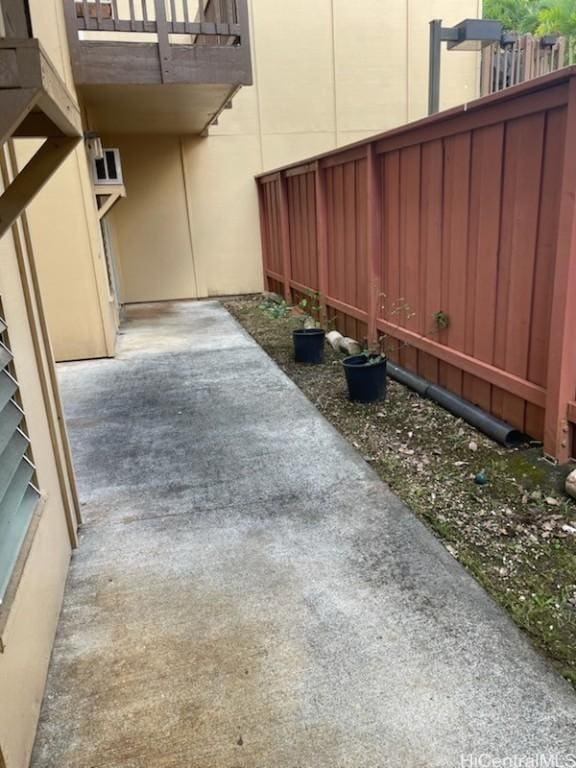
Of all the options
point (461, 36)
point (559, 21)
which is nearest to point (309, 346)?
point (461, 36)

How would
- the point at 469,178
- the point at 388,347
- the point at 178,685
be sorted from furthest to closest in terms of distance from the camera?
the point at 388,347 < the point at 469,178 < the point at 178,685

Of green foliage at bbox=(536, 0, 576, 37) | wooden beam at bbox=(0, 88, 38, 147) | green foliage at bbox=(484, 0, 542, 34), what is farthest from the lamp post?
green foliage at bbox=(484, 0, 542, 34)

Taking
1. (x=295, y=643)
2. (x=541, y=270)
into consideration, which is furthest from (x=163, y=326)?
(x=295, y=643)

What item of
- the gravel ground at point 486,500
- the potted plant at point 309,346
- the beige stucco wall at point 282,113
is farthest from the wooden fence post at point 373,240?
the beige stucco wall at point 282,113

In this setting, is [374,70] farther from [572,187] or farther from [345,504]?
[345,504]

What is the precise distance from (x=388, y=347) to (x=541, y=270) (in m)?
2.05

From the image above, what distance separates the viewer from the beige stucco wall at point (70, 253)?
5.41 meters

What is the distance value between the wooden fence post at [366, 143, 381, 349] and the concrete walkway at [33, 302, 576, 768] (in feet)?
6.60

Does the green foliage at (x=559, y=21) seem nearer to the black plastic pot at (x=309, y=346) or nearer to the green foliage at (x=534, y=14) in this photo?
the green foliage at (x=534, y=14)

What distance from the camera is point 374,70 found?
9.34 m

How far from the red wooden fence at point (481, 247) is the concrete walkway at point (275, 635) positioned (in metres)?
1.05

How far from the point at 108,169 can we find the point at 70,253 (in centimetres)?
155

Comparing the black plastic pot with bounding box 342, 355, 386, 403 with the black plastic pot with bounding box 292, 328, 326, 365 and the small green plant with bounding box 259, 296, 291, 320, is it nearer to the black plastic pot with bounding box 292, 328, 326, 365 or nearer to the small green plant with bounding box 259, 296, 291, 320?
the black plastic pot with bounding box 292, 328, 326, 365

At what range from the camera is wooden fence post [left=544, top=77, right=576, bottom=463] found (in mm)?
2600
